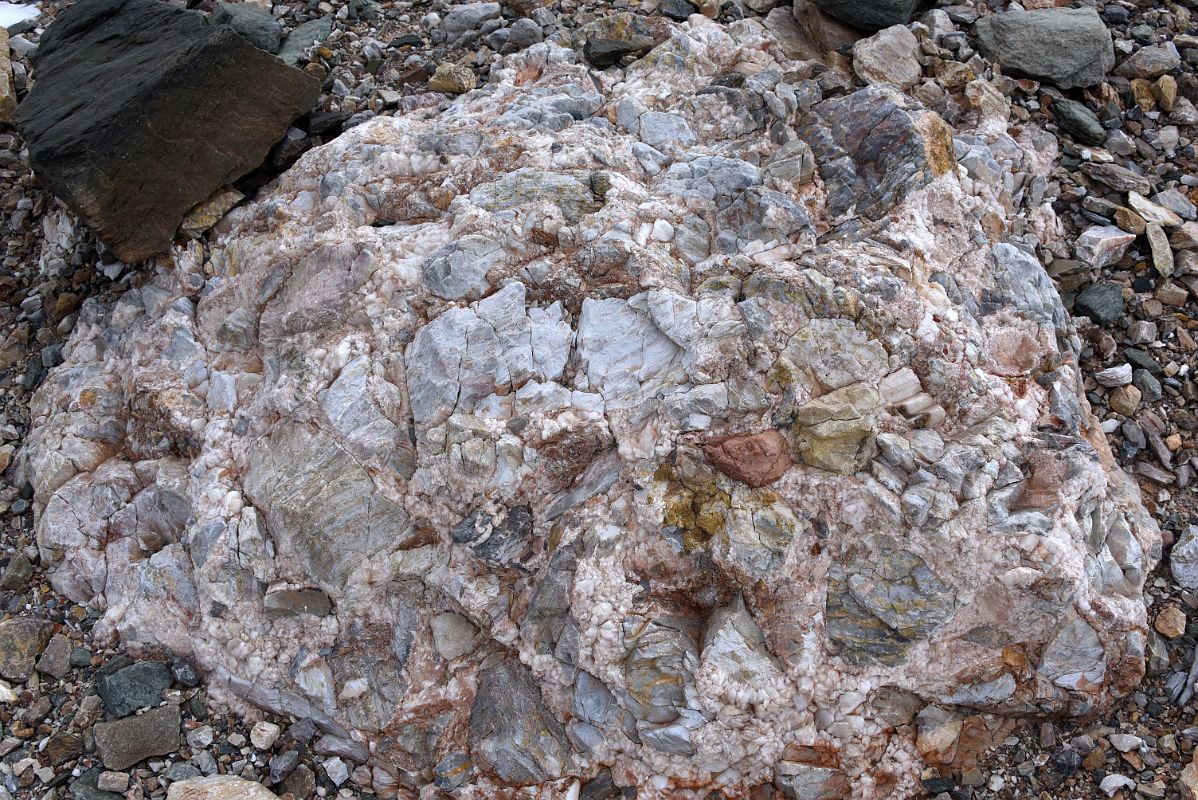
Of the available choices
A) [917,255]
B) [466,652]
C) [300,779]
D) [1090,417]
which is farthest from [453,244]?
[1090,417]

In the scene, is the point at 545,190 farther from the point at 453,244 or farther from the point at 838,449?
the point at 838,449

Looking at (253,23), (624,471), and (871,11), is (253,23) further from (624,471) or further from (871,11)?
(624,471)

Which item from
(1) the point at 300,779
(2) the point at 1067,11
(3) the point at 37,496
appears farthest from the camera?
(2) the point at 1067,11

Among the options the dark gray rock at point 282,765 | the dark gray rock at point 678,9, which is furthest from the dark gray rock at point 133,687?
the dark gray rock at point 678,9

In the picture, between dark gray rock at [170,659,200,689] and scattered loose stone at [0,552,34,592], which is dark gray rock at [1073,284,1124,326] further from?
scattered loose stone at [0,552,34,592]

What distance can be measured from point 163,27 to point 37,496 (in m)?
3.54

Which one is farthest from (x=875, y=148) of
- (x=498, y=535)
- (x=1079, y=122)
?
(x=498, y=535)

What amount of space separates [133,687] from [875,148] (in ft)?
18.7

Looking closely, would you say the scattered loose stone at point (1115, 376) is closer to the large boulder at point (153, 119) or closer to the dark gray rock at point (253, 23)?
Answer: the large boulder at point (153, 119)

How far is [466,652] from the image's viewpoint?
468 cm

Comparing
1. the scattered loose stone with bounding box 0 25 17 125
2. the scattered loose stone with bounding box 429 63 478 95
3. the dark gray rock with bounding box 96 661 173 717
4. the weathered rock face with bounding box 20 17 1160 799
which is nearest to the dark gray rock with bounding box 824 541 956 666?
the weathered rock face with bounding box 20 17 1160 799

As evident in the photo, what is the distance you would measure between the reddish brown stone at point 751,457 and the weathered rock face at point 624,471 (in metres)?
0.02

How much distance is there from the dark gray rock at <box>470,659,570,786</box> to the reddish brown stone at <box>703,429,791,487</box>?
5.03ft

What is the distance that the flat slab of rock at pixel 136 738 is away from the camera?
4.64 m
